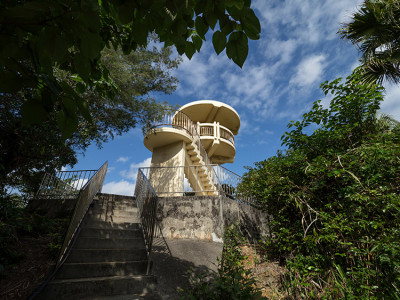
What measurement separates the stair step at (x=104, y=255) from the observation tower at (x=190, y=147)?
360cm

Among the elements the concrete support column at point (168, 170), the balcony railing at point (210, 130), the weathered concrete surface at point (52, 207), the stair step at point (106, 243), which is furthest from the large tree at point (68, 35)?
the balcony railing at point (210, 130)

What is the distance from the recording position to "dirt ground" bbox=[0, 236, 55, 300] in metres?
3.02

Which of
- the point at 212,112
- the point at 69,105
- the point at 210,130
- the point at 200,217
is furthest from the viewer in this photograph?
the point at 212,112

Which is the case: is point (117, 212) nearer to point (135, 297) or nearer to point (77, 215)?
point (77, 215)

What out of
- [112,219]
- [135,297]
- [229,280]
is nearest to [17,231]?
[112,219]

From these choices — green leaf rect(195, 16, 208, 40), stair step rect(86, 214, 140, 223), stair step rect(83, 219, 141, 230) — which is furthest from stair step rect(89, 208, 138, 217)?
green leaf rect(195, 16, 208, 40)

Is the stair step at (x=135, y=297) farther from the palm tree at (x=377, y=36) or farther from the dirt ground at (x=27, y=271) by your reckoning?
the palm tree at (x=377, y=36)

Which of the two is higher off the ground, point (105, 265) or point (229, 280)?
point (105, 265)

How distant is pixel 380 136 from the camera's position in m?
3.69

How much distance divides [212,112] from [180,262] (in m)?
11.0

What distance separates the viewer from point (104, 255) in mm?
3959

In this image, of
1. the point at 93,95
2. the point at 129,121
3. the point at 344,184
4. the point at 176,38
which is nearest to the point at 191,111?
the point at 129,121

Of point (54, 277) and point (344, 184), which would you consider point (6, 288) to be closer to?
point (54, 277)

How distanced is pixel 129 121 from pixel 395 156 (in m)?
9.14
